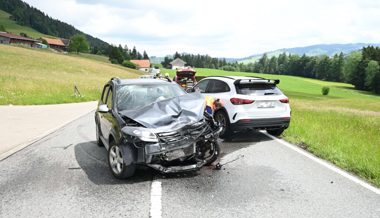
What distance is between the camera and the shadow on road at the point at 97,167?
6191mm

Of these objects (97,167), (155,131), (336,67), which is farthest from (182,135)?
(336,67)

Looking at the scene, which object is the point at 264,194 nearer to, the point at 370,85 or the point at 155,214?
the point at 155,214

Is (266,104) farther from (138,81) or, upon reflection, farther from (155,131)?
(155,131)

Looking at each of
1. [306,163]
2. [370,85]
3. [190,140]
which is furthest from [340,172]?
[370,85]

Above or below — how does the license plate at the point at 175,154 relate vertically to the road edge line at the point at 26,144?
above

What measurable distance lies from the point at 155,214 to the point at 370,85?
96471mm

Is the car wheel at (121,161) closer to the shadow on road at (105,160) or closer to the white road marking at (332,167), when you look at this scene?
the shadow on road at (105,160)

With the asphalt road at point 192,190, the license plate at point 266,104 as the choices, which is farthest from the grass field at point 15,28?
the asphalt road at point 192,190

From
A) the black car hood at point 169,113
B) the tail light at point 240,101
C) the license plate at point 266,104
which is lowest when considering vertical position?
the license plate at point 266,104

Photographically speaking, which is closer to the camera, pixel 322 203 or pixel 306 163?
pixel 322 203

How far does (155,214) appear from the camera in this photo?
181 inches

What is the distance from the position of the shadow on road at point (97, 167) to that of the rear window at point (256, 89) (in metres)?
3.80

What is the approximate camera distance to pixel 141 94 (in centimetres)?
746

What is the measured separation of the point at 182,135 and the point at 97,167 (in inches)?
80.9
